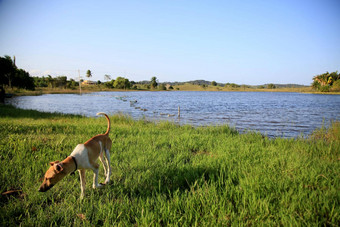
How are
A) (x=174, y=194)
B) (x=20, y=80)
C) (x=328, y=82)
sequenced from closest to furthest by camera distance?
(x=174, y=194)
(x=20, y=80)
(x=328, y=82)

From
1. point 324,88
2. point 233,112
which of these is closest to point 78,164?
point 233,112

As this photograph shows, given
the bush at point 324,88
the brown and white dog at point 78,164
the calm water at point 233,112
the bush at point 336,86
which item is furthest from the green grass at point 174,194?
the bush at point 324,88

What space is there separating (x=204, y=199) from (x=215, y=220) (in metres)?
0.54

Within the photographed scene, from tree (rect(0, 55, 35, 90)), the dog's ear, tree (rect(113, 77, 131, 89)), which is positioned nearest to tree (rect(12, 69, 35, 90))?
tree (rect(0, 55, 35, 90))

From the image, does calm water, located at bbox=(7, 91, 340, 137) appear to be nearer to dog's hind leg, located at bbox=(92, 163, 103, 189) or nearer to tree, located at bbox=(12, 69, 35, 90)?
dog's hind leg, located at bbox=(92, 163, 103, 189)

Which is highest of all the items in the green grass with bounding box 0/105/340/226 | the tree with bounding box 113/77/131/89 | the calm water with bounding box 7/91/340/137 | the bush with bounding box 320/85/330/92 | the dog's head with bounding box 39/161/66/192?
the tree with bounding box 113/77/131/89

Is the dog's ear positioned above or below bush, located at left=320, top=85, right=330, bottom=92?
below

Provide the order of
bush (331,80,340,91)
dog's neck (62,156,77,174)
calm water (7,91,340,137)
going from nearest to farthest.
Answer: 1. dog's neck (62,156,77,174)
2. calm water (7,91,340,137)
3. bush (331,80,340,91)

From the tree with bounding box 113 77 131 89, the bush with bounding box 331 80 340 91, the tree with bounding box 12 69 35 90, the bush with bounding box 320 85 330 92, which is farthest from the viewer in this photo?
the tree with bounding box 113 77 131 89

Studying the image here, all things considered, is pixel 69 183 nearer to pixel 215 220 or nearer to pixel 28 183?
pixel 28 183

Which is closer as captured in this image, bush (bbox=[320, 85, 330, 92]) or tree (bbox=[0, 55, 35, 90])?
tree (bbox=[0, 55, 35, 90])

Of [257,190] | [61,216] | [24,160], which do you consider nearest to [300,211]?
[257,190]

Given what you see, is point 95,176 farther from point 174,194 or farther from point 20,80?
point 20,80

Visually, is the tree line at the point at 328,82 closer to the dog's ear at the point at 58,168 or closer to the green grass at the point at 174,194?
Answer: the green grass at the point at 174,194
